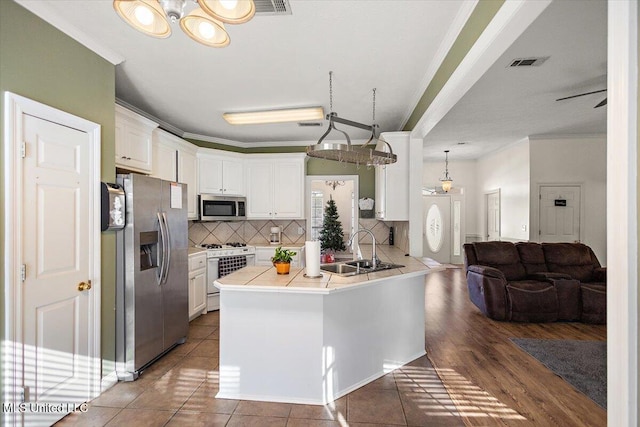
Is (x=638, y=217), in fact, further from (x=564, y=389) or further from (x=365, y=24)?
(x=564, y=389)

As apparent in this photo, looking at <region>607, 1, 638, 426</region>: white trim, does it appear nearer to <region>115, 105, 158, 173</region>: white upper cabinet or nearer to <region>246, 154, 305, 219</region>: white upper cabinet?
<region>115, 105, 158, 173</region>: white upper cabinet

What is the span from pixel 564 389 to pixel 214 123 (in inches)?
189

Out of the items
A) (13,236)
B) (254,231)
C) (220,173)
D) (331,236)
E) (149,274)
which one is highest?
(220,173)

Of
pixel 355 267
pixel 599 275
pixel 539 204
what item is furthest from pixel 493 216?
pixel 355 267

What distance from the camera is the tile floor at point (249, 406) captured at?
2.17 meters

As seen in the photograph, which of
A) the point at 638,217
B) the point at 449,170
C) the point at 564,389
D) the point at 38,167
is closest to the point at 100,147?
the point at 38,167

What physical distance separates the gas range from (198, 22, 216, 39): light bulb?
3.31 metres

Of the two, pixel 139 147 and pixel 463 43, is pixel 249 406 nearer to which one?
pixel 139 147

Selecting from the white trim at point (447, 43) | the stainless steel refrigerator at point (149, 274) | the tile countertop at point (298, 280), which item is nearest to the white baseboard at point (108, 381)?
the stainless steel refrigerator at point (149, 274)

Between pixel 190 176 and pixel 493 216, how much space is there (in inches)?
264

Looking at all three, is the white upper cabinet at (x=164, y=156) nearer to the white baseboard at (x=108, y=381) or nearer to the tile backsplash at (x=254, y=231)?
the tile backsplash at (x=254, y=231)

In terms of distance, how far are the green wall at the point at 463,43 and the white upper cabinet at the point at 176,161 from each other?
10.1ft

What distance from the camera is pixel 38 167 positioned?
2.03 m

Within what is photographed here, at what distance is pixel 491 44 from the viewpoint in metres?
1.71
